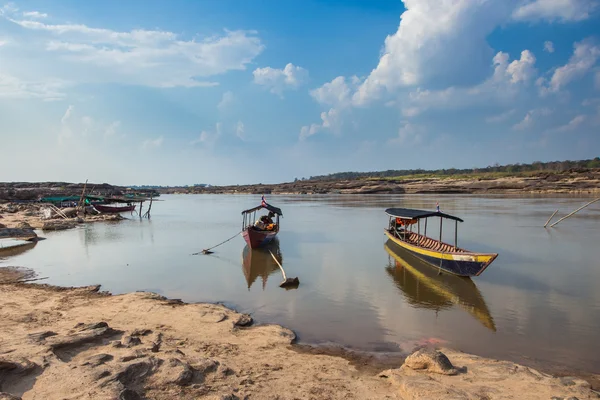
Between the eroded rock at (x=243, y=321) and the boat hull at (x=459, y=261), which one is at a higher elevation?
the boat hull at (x=459, y=261)

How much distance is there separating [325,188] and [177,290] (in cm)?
A: 10999

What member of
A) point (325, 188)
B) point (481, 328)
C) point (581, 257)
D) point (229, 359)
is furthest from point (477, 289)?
point (325, 188)

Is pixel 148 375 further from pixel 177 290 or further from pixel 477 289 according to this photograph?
pixel 477 289

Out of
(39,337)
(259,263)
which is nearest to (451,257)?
(259,263)

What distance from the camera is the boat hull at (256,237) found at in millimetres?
22641

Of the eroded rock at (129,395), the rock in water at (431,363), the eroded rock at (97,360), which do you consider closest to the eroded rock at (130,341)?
the eroded rock at (97,360)

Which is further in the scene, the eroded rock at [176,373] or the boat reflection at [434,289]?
the boat reflection at [434,289]

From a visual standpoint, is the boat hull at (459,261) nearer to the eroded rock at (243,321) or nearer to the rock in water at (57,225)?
the eroded rock at (243,321)

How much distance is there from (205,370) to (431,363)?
4.37 meters

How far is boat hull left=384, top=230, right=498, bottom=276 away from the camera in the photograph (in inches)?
589

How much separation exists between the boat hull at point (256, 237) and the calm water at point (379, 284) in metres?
1.18

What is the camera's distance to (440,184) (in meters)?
103

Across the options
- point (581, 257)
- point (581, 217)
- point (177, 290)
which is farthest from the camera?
point (581, 217)

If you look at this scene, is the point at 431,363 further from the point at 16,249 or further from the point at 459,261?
the point at 16,249
